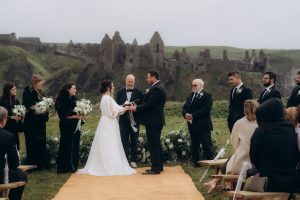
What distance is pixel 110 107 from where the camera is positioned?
553 inches

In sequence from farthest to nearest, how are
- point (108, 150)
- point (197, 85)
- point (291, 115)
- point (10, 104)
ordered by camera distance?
point (197, 85)
point (108, 150)
point (10, 104)
point (291, 115)

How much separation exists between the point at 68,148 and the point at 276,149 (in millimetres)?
7401

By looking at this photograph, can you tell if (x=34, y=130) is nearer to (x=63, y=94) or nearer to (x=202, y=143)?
(x=63, y=94)

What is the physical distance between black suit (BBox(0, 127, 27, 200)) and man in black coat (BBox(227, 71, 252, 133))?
21.8ft

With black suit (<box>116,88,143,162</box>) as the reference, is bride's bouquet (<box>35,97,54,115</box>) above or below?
above

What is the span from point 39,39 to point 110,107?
4686 inches

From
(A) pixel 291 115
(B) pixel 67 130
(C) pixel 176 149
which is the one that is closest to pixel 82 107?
(B) pixel 67 130

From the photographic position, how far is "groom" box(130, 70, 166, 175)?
536 inches

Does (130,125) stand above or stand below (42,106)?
below

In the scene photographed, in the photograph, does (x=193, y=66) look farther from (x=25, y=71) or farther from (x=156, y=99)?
(x=156, y=99)

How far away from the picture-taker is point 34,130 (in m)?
14.0

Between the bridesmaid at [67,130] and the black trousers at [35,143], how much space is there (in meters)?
0.47

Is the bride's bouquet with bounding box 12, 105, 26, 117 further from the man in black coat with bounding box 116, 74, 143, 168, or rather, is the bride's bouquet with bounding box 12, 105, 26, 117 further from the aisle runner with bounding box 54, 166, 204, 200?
the man in black coat with bounding box 116, 74, 143, 168

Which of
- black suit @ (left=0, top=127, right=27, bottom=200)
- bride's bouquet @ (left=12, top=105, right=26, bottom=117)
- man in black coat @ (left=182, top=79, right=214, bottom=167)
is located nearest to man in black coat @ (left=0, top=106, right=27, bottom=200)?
black suit @ (left=0, top=127, right=27, bottom=200)
